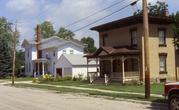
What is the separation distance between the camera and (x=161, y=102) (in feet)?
65.0

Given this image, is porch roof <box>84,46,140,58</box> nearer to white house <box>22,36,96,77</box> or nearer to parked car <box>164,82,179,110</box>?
white house <box>22,36,96,77</box>

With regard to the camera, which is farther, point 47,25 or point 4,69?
point 47,25

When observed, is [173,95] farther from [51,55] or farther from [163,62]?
[51,55]

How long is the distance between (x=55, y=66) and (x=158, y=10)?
2127 centimetres

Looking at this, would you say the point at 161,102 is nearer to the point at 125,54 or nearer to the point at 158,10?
the point at 125,54

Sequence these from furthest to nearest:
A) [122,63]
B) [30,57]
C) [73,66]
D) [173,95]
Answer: [30,57] < [73,66] < [122,63] < [173,95]

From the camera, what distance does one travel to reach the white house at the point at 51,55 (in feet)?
209

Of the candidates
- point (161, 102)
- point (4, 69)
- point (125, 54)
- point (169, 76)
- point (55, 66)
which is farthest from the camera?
point (4, 69)

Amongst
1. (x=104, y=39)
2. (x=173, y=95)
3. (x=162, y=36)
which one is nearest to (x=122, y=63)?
(x=162, y=36)

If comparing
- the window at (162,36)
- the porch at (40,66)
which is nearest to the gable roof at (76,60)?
the porch at (40,66)

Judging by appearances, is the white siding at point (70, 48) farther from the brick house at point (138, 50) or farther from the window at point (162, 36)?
the window at point (162, 36)

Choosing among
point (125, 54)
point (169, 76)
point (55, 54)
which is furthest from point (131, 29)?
point (55, 54)

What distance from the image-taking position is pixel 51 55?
7250 centimetres

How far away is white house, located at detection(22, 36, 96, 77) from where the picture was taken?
63562 mm
